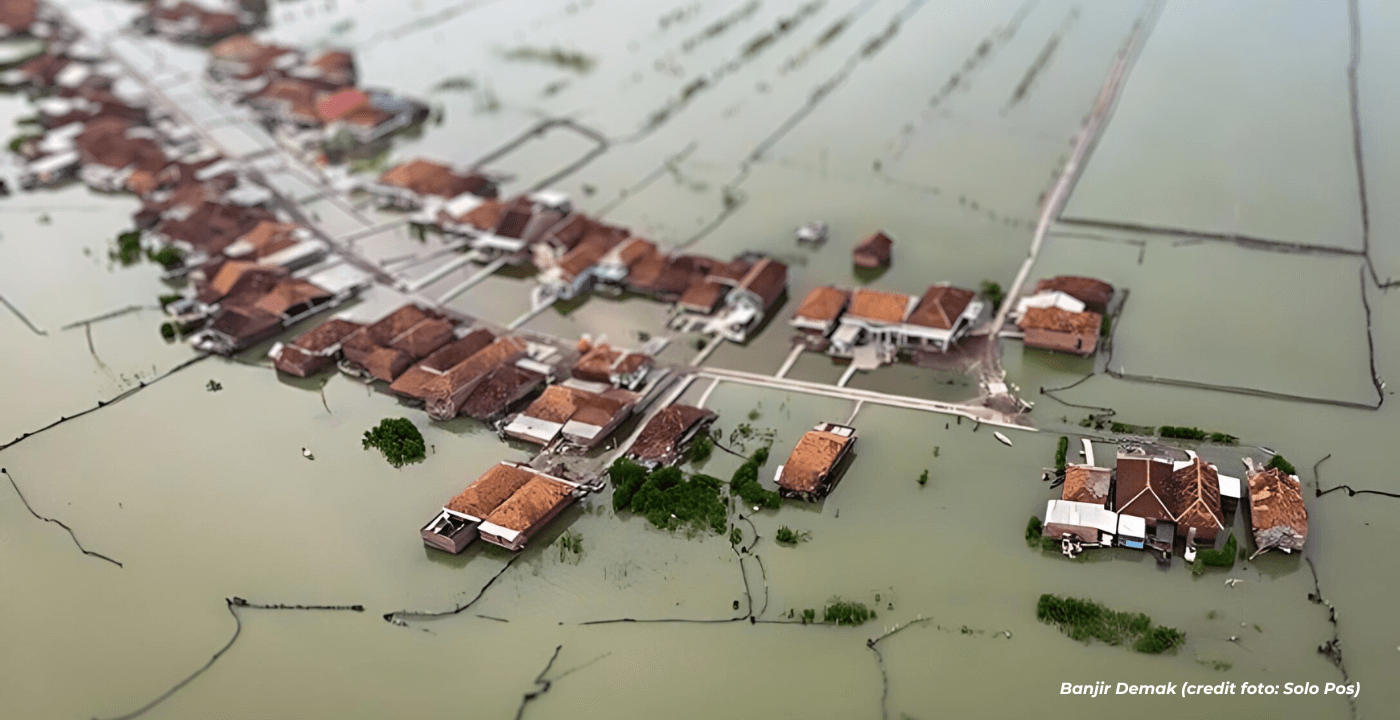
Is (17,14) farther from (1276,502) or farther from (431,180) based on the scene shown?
(1276,502)

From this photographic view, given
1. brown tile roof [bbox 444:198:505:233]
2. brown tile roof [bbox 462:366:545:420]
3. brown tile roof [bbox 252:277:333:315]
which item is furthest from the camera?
brown tile roof [bbox 444:198:505:233]

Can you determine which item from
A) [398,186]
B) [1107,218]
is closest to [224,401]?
[398,186]

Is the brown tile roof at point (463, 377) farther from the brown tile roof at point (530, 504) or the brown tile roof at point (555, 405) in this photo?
the brown tile roof at point (530, 504)

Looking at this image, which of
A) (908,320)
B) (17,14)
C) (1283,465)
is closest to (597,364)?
(908,320)

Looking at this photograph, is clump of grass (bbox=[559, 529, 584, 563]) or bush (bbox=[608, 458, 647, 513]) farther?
bush (bbox=[608, 458, 647, 513])

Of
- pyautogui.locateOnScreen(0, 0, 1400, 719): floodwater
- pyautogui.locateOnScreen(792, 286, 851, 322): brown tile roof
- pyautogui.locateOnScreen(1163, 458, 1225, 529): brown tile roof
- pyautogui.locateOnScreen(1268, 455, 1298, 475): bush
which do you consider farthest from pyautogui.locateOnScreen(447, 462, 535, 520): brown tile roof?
pyautogui.locateOnScreen(1268, 455, 1298, 475): bush

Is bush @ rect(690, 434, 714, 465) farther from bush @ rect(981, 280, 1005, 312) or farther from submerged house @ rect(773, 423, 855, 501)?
bush @ rect(981, 280, 1005, 312)
